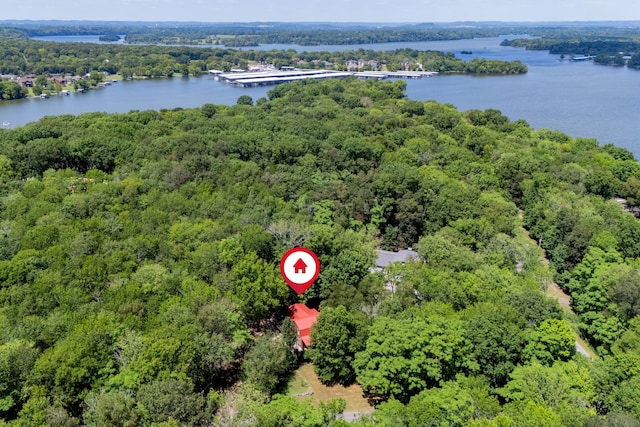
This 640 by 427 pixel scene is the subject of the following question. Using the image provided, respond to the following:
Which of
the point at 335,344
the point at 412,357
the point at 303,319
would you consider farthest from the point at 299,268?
the point at 412,357

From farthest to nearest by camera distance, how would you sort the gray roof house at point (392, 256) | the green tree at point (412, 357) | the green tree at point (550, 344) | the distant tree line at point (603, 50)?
1. the distant tree line at point (603, 50)
2. the gray roof house at point (392, 256)
3. the green tree at point (550, 344)
4. the green tree at point (412, 357)

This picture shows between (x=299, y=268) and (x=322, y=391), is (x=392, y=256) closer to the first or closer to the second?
(x=299, y=268)

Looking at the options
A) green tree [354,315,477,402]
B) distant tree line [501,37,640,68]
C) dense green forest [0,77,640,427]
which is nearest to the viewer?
dense green forest [0,77,640,427]

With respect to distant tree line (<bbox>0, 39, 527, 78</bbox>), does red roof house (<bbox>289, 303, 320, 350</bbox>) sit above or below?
below

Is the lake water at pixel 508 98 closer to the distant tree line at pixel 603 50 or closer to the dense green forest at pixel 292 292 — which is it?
the distant tree line at pixel 603 50

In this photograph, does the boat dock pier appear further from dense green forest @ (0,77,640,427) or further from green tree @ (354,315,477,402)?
green tree @ (354,315,477,402)

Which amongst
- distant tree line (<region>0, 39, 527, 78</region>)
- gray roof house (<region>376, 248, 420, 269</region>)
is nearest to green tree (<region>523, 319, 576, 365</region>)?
gray roof house (<region>376, 248, 420, 269</region>)

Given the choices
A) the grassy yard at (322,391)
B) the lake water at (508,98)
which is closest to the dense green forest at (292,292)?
the grassy yard at (322,391)
